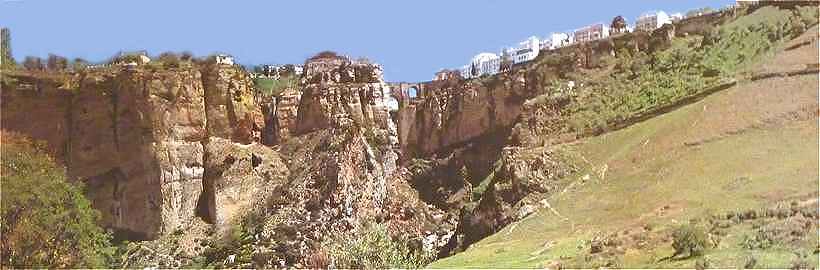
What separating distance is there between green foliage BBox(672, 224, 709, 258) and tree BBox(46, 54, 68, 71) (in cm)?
5367

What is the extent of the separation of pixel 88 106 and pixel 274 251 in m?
19.7

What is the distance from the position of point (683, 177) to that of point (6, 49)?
177 feet

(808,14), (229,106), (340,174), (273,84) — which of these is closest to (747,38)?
(808,14)

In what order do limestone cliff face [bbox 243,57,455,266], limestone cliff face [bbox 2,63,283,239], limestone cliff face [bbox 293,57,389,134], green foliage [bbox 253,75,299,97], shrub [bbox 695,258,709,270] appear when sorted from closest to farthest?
shrub [bbox 695,258,709,270], limestone cliff face [bbox 243,57,455,266], limestone cliff face [bbox 2,63,283,239], limestone cliff face [bbox 293,57,389,134], green foliage [bbox 253,75,299,97]

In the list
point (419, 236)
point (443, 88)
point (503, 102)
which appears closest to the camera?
point (419, 236)

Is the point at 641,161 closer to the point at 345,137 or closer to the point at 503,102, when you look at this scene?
the point at 345,137

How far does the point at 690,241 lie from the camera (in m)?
36.5

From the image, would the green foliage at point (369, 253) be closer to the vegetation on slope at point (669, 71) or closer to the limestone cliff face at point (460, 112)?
the vegetation on slope at point (669, 71)

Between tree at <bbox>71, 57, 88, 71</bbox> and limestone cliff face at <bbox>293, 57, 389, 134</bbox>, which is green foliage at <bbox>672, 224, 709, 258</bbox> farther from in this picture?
tree at <bbox>71, 57, 88, 71</bbox>

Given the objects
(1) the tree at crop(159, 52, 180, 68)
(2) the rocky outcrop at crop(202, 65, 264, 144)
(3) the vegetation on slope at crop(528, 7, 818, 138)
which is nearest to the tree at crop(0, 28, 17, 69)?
(1) the tree at crop(159, 52, 180, 68)

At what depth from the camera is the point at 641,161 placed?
56219 millimetres

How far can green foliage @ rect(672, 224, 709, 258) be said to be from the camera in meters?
36.3

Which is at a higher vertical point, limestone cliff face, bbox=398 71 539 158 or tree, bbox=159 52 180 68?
tree, bbox=159 52 180 68

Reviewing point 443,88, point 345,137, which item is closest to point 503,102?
point 443,88
